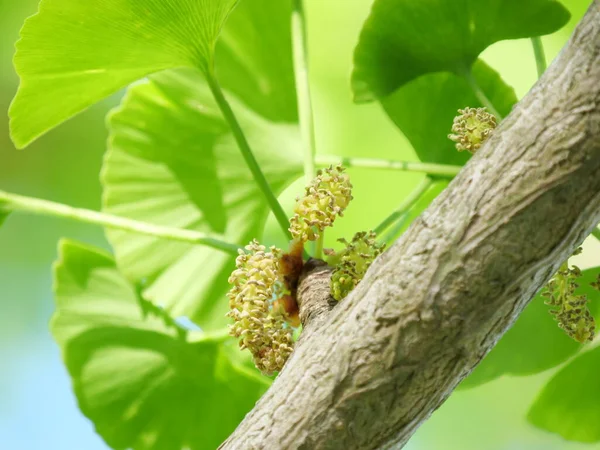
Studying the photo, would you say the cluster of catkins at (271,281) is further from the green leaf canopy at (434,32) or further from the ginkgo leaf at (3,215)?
the ginkgo leaf at (3,215)

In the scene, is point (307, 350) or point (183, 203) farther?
point (183, 203)

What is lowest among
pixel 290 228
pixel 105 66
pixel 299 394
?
pixel 299 394

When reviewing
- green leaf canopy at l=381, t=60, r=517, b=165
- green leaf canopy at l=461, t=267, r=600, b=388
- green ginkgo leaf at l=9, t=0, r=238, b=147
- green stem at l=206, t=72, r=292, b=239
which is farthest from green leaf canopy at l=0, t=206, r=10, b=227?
green leaf canopy at l=461, t=267, r=600, b=388

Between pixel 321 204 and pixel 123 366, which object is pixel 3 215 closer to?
pixel 123 366

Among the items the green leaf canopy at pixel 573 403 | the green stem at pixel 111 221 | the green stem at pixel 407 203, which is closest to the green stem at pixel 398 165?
the green stem at pixel 407 203

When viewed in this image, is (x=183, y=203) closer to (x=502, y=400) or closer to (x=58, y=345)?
(x=58, y=345)

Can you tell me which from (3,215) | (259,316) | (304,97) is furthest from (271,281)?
(3,215)

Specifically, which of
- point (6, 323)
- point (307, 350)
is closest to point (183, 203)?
point (307, 350)
